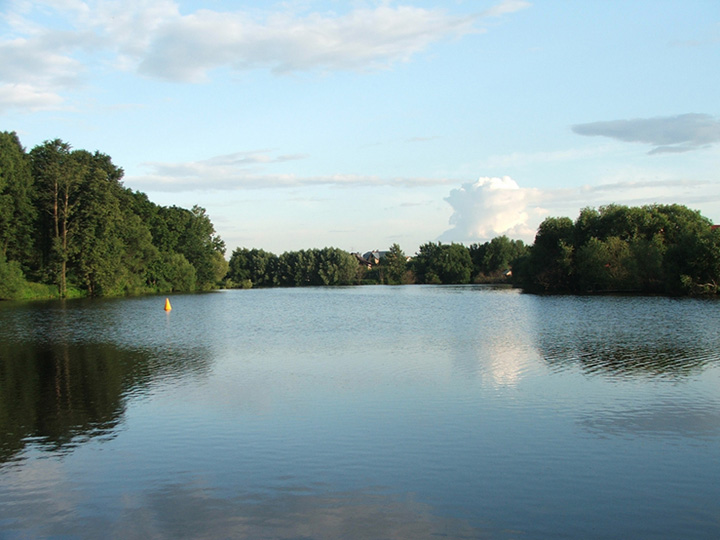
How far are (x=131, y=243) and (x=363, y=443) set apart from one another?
69.6 metres

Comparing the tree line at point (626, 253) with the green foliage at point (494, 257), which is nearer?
the tree line at point (626, 253)

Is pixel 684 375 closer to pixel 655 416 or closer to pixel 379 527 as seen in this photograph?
pixel 655 416

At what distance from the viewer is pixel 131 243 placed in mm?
72625

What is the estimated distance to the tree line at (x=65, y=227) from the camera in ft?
191

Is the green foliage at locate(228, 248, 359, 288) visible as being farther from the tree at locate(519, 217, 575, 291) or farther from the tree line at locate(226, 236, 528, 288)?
the tree at locate(519, 217, 575, 291)

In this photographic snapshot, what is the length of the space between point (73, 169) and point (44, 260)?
1073 centimetres

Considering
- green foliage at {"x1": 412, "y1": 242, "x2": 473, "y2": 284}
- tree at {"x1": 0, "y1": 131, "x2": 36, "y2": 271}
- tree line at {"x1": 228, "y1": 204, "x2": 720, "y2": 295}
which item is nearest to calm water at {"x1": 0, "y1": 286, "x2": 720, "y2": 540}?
tree line at {"x1": 228, "y1": 204, "x2": 720, "y2": 295}

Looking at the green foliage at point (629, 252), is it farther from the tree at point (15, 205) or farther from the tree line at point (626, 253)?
the tree at point (15, 205)

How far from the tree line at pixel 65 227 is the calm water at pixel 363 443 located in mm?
44325

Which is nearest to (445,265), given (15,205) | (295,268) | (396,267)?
(396,267)

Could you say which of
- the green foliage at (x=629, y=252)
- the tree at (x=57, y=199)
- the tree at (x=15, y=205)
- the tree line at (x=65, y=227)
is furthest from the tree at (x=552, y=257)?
the tree at (x=15, y=205)

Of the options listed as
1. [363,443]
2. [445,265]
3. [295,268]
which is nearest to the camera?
[363,443]

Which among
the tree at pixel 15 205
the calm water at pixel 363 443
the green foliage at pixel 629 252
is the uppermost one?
the tree at pixel 15 205

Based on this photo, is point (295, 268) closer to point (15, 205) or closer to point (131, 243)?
point (131, 243)
